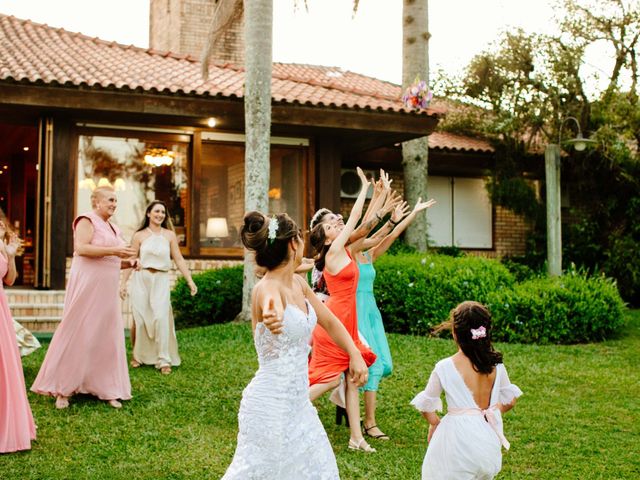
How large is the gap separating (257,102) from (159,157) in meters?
3.74

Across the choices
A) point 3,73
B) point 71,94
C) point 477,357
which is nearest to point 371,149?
point 71,94

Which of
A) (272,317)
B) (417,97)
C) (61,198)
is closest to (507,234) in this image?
(417,97)

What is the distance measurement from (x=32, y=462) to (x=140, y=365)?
3.87m

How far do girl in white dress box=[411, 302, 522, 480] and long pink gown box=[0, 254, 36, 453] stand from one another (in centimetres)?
309

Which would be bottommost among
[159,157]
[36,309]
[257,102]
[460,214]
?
[36,309]

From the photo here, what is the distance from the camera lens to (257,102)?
1236 cm

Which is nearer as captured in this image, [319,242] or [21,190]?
[319,242]

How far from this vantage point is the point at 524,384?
898cm

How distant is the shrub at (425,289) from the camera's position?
488 inches

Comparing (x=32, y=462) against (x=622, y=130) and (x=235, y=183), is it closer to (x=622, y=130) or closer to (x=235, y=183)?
(x=235, y=183)

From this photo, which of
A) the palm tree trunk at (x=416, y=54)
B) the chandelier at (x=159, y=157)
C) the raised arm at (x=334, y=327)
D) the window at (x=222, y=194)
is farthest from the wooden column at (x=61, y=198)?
the raised arm at (x=334, y=327)

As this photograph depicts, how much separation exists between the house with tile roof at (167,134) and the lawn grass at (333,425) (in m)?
4.76

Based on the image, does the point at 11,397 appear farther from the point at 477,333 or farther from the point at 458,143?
the point at 458,143

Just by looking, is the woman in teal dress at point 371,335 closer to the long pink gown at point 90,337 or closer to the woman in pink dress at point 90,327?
the woman in pink dress at point 90,327
